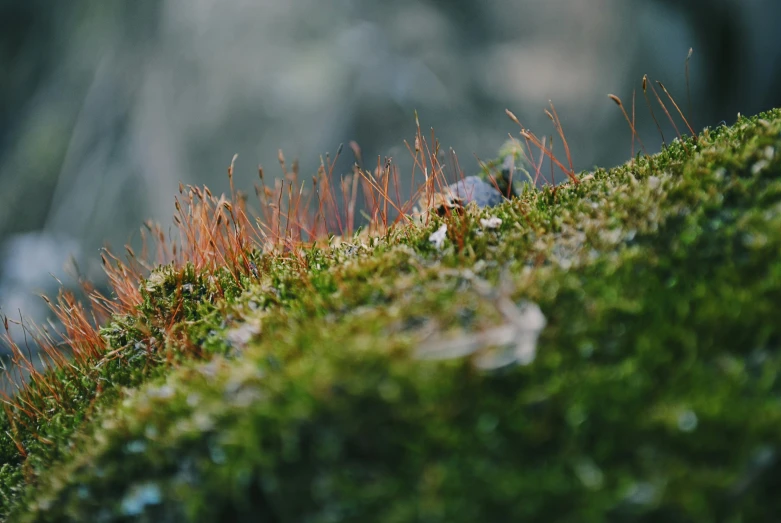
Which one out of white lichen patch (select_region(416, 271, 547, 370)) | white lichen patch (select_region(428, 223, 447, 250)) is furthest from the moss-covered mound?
white lichen patch (select_region(428, 223, 447, 250))

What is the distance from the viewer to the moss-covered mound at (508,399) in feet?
4.36

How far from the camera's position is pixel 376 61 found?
11.2 meters

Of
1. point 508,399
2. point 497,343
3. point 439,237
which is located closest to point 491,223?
point 439,237

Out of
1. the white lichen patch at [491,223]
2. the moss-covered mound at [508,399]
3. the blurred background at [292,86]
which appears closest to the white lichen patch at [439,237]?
the white lichen patch at [491,223]

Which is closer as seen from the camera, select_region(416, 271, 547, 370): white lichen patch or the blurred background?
select_region(416, 271, 547, 370): white lichen patch

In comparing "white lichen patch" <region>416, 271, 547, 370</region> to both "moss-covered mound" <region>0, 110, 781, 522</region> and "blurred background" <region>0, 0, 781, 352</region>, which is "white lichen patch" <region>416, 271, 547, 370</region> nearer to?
"moss-covered mound" <region>0, 110, 781, 522</region>

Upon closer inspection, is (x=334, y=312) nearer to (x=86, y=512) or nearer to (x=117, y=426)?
(x=117, y=426)

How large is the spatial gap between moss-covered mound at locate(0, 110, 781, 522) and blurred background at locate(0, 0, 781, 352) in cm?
829

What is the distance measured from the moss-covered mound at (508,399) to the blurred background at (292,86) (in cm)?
829

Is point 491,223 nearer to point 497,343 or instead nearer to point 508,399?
point 497,343

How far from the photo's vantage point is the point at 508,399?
4.91 feet

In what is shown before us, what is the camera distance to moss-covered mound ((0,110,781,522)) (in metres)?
1.33

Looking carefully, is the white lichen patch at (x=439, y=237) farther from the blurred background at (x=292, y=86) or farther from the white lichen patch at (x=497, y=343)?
the blurred background at (x=292, y=86)

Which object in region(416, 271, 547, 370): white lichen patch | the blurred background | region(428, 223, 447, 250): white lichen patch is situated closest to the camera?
region(416, 271, 547, 370): white lichen patch
